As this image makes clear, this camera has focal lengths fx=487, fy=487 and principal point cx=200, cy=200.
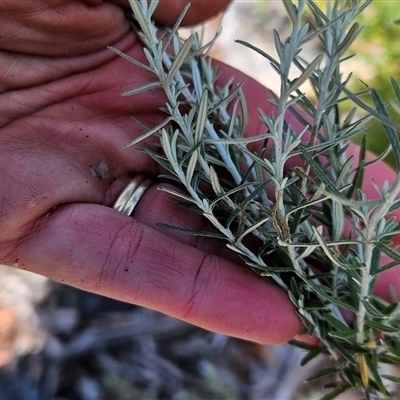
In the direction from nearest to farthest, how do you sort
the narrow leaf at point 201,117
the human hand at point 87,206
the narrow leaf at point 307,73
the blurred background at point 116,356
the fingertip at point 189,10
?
the narrow leaf at point 307,73 → the narrow leaf at point 201,117 → the human hand at point 87,206 → the fingertip at point 189,10 → the blurred background at point 116,356

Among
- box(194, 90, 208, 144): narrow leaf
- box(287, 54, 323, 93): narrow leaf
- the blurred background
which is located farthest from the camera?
the blurred background

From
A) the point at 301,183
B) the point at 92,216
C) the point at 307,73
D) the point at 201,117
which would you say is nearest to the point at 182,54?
the point at 201,117

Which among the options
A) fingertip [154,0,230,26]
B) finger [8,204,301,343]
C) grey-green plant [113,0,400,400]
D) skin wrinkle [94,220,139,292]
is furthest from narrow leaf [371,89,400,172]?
fingertip [154,0,230,26]

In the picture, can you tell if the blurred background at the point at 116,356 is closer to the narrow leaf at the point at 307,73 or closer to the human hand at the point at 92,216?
the human hand at the point at 92,216

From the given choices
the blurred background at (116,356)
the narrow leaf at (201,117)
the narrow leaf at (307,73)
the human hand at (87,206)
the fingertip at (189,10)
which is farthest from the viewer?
the blurred background at (116,356)

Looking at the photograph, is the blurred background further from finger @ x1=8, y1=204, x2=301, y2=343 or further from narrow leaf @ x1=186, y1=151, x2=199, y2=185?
narrow leaf @ x1=186, y1=151, x2=199, y2=185

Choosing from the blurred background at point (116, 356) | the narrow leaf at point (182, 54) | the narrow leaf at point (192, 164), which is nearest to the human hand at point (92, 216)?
the narrow leaf at point (192, 164)
